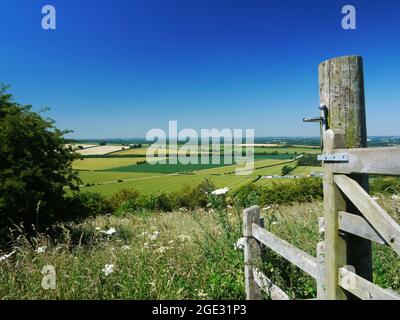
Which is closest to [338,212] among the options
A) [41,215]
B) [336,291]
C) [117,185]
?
[336,291]

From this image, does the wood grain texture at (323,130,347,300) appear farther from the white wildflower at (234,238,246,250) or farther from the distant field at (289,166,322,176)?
the white wildflower at (234,238,246,250)

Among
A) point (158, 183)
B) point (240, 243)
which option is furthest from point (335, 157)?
point (158, 183)

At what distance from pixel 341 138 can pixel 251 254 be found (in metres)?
1.63

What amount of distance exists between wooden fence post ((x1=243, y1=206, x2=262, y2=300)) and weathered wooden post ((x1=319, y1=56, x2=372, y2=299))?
3.52ft

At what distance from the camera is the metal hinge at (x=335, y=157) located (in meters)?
1.94

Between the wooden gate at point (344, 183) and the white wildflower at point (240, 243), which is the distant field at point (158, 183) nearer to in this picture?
the white wildflower at point (240, 243)

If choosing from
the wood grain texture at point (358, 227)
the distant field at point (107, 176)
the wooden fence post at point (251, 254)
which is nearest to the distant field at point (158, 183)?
the distant field at point (107, 176)

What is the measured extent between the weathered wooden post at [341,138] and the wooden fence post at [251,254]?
1.07 m

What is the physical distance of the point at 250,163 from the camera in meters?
39.9

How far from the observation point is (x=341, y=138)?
6.77 feet

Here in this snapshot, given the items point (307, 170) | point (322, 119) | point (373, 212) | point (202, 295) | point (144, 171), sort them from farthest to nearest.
A: point (144, 171)
point (307, 170)
point (202, 295)
point (322, 119)
point (373, 212)

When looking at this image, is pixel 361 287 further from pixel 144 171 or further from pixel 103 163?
pixel 103 163
